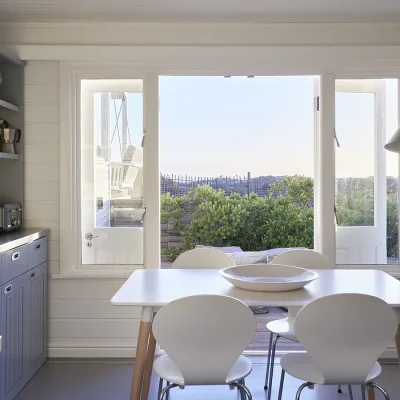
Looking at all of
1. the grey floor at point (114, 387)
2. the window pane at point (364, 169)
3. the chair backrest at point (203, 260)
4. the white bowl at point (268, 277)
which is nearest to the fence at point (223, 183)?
the window pane at point (364, 169)

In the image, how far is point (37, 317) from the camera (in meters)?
3.13

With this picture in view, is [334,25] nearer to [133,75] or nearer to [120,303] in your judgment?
[133,75]

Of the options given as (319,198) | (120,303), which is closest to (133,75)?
(319,198)

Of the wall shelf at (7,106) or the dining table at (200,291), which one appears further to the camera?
the wall shelf at (7,106)

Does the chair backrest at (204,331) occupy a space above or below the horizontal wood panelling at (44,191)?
below

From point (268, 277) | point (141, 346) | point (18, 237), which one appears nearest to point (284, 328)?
point (268, 277)

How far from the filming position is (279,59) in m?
3.40

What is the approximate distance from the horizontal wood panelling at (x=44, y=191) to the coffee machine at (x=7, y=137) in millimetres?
295

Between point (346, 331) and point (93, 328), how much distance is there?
2.22 meters

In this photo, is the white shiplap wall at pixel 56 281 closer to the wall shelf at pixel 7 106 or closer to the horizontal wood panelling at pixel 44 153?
the horizontal wood panelling at pixel 44 153

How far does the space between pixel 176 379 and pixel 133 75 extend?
2.32 m

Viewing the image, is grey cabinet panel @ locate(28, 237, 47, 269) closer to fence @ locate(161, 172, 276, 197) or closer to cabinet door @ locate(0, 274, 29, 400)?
cabinet door @ locate(0, 274, 29, 400)

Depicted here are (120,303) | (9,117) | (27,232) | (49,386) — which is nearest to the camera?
(120,303)

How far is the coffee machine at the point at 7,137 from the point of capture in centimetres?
324
